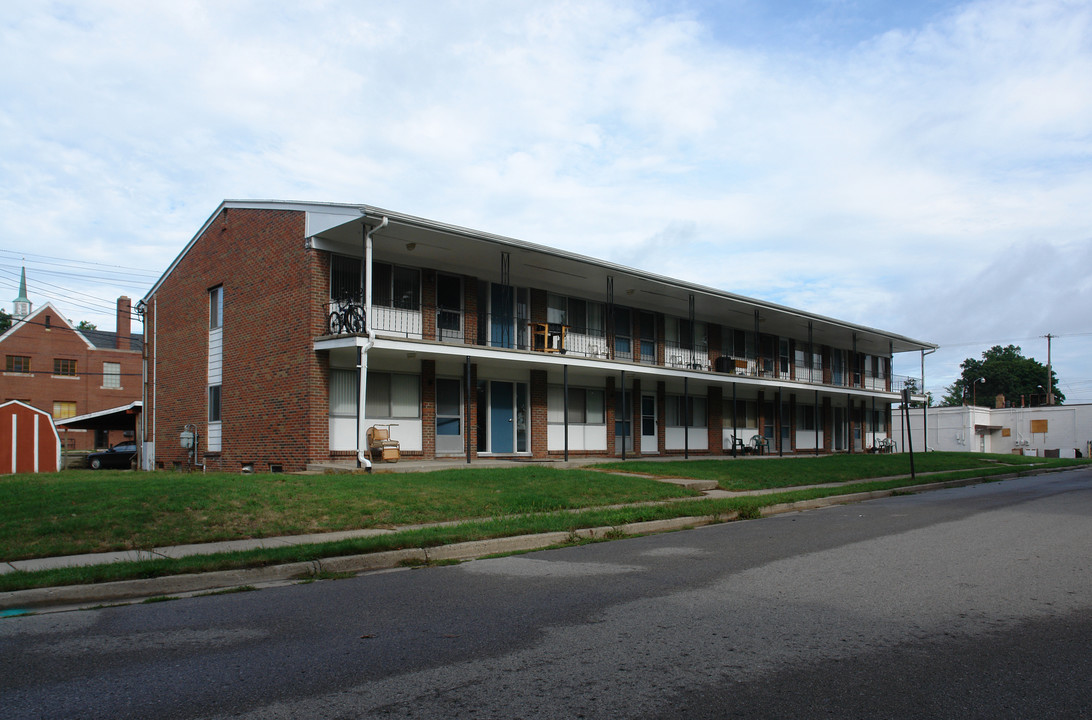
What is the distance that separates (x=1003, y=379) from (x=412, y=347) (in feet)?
379

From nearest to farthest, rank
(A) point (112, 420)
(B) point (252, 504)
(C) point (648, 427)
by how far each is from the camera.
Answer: (B) point (252, 504) < (C) point (648, 427) < (A) point (112, 420)

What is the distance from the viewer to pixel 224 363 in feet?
74.1

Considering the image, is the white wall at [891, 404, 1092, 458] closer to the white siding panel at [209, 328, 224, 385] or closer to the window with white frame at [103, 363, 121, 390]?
the white siding panel at [209, 328, 224, 385]

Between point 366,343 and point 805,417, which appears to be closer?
point 366,343

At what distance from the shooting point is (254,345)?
21.3 metres

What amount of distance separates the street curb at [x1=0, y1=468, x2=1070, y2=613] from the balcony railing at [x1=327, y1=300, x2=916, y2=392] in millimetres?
9061

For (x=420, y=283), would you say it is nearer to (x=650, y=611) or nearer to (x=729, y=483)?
(x=729, y=483)

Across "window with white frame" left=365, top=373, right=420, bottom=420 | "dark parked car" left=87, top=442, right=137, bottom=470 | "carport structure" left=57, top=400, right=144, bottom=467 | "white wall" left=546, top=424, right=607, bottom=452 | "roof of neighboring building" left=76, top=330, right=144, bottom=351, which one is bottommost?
"dark parked car" left=87, top=442, right=137, bottom=470

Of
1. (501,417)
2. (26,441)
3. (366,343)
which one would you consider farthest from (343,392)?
(26,441)

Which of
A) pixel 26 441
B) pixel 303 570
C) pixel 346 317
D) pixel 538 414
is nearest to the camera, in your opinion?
pixel 303 570

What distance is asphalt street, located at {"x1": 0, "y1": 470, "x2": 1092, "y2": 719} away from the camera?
4.32 m

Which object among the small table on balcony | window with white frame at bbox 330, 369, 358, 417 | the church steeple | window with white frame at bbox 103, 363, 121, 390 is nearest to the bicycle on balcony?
window with white frame at bbox 330, 369, 358, 417

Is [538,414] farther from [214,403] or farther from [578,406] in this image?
[214,403]


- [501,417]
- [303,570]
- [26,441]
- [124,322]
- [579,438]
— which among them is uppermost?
[124,322]
